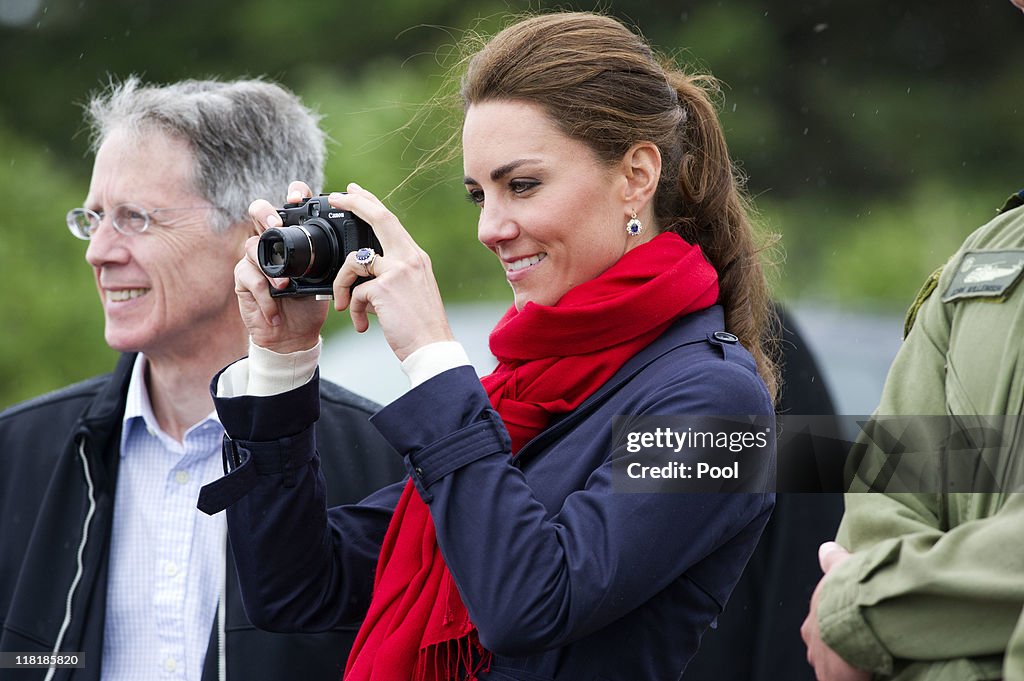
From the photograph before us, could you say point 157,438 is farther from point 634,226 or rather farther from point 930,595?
point 930,595

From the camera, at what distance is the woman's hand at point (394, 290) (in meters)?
2.13

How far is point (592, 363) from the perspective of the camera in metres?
2.21

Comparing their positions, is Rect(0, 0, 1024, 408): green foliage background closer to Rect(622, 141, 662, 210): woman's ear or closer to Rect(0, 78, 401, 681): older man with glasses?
Rect(0, 78, 401, 681): older man with glasses

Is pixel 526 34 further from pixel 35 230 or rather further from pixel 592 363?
pixel 35 230

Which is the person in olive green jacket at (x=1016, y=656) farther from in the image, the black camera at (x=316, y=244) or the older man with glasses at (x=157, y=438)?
the older man with glasses at (x=157, y=438)

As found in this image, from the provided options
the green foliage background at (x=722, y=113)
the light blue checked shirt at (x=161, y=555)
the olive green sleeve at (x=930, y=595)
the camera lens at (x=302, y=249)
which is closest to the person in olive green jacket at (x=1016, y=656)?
the olive green sleeve at (x=930, y=595)

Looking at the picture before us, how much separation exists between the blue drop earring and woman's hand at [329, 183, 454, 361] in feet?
1.08

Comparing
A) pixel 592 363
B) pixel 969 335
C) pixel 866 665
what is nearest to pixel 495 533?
pixel 592 363

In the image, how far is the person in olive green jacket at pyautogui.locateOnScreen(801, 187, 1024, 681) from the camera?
65.6 inches

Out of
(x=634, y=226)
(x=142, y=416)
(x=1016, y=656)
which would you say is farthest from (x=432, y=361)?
(x=142, y=416)

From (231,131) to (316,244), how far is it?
1.01m

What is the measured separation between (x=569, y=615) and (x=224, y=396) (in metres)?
0.88

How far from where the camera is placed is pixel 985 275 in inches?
73.6

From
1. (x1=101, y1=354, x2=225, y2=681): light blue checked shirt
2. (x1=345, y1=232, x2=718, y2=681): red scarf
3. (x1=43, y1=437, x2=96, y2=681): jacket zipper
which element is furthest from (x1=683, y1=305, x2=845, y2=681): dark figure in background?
(x1=43, y1=437, x2=96, y2=681): jacket zipper
